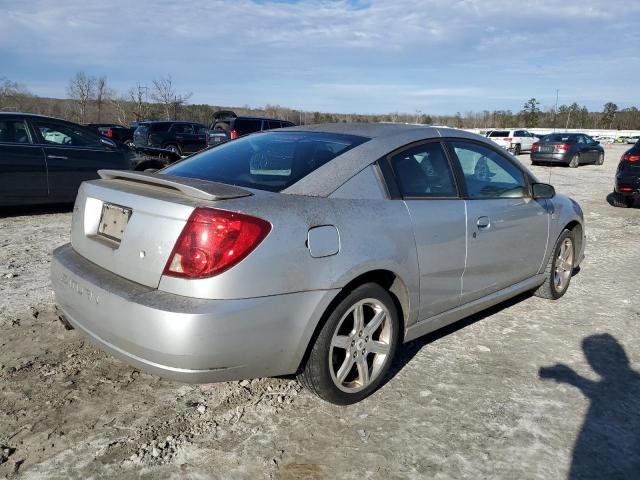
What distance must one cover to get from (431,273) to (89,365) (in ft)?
7.28

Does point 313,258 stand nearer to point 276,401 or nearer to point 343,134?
point 276,401

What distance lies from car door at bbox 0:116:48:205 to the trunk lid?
529 cm

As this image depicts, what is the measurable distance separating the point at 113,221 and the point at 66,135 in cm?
626

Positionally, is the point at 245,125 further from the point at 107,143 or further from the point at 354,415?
the point at 354,415

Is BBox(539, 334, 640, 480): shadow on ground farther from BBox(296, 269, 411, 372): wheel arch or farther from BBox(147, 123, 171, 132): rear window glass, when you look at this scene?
BBox(147, 123, 171, 132): rear window glass

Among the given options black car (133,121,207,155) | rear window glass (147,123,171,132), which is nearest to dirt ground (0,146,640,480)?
black car (133,121,207,155)

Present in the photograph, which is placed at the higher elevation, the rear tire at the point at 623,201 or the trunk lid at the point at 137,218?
the trunk lid at the point at 137,218

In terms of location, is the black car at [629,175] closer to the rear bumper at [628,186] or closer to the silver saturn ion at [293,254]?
the rear bumper at [628,186]

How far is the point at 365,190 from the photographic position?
2.95m

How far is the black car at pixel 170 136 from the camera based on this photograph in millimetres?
21034

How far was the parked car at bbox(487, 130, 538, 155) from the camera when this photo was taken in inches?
1179

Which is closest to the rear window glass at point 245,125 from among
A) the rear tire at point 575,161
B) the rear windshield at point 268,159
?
the rear tire at point 575,161

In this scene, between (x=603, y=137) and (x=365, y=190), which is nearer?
(x=365, y=190)

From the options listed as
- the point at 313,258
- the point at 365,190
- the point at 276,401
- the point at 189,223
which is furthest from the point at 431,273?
the point at 189,223
